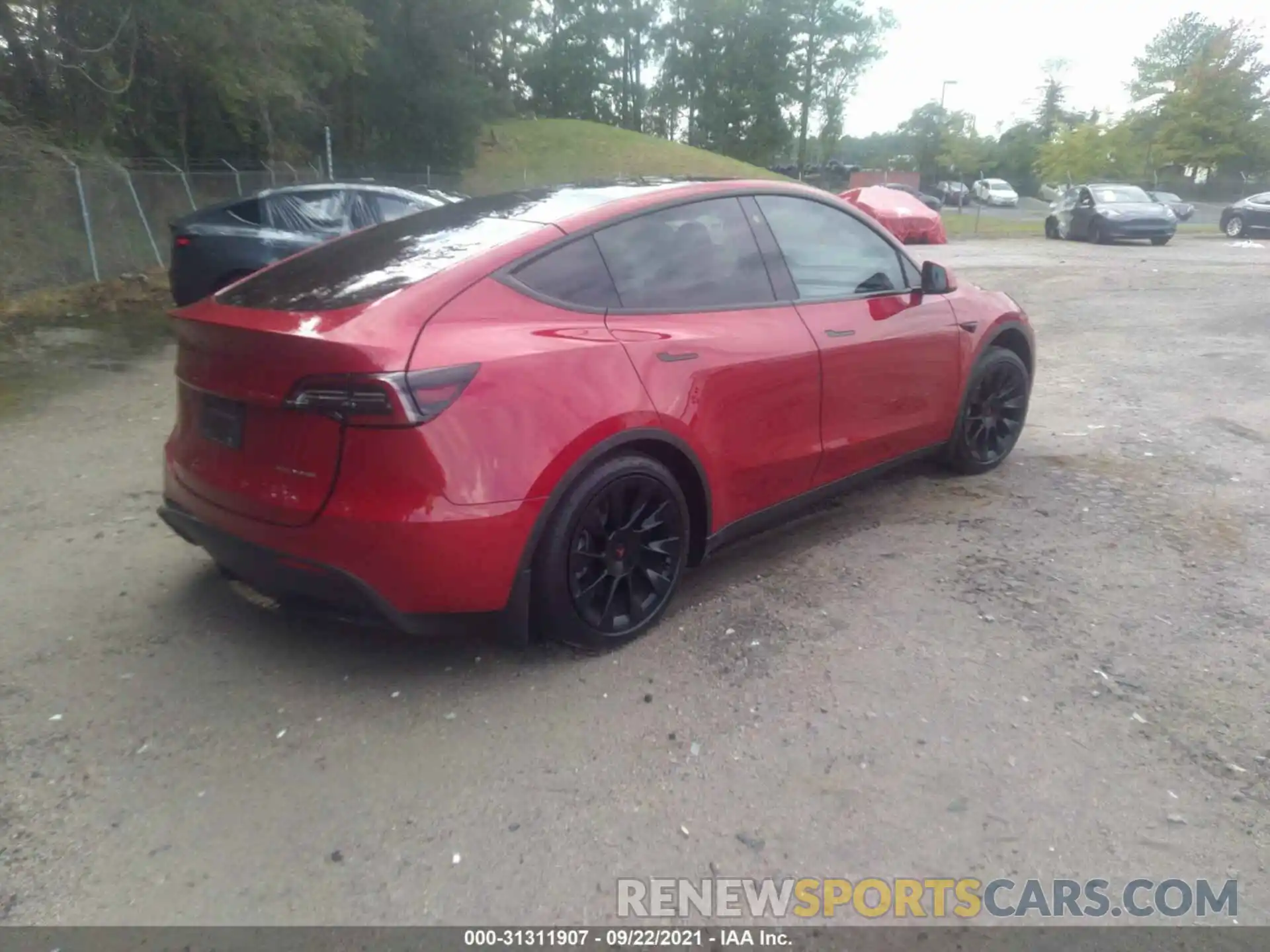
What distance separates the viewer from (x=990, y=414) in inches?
219

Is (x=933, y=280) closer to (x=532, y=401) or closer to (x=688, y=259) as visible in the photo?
(x=688, y=259)

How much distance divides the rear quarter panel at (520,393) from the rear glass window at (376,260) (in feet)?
0.97

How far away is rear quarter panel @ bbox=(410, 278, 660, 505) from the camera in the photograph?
3070 mm

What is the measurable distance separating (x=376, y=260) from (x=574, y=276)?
28.7 inches

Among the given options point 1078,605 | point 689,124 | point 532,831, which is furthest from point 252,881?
point 689,124

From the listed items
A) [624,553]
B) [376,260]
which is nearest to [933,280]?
[624,553]

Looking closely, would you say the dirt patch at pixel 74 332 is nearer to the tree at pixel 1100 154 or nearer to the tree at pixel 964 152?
the tree at pixel 1100 154

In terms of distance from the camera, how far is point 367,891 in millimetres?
2510

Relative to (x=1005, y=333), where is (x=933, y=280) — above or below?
above

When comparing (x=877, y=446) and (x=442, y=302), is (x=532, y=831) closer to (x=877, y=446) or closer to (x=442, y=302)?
(x=442, y=302)

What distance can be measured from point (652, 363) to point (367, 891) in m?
1.92

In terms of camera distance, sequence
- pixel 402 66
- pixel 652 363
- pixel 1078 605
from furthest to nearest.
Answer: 1. pixel 402 66
2. pixel 1078 605
3. pixel 652 363

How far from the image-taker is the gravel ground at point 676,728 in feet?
8.54

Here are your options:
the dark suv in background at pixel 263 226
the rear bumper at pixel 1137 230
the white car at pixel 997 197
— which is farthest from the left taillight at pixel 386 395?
the white car at pixel 997 197
